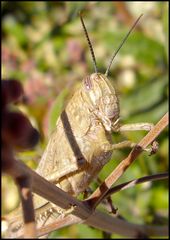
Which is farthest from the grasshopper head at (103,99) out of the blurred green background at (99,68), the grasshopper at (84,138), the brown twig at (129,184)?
the blurred green background at (99,68)

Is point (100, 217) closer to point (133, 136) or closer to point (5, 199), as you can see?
point (133, 136)

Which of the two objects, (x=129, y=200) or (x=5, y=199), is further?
(x=5, y=199)

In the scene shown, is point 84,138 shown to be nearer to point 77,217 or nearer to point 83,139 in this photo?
point 83,139

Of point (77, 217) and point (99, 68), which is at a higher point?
point (99, 68)

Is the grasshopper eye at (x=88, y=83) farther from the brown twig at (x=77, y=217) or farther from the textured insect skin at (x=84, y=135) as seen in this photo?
the brown twig at (x=77, y=217)

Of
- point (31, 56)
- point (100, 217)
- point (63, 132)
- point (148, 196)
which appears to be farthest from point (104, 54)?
point (100, 217)

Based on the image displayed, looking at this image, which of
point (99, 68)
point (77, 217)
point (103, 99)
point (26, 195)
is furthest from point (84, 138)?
point (99, 68)
